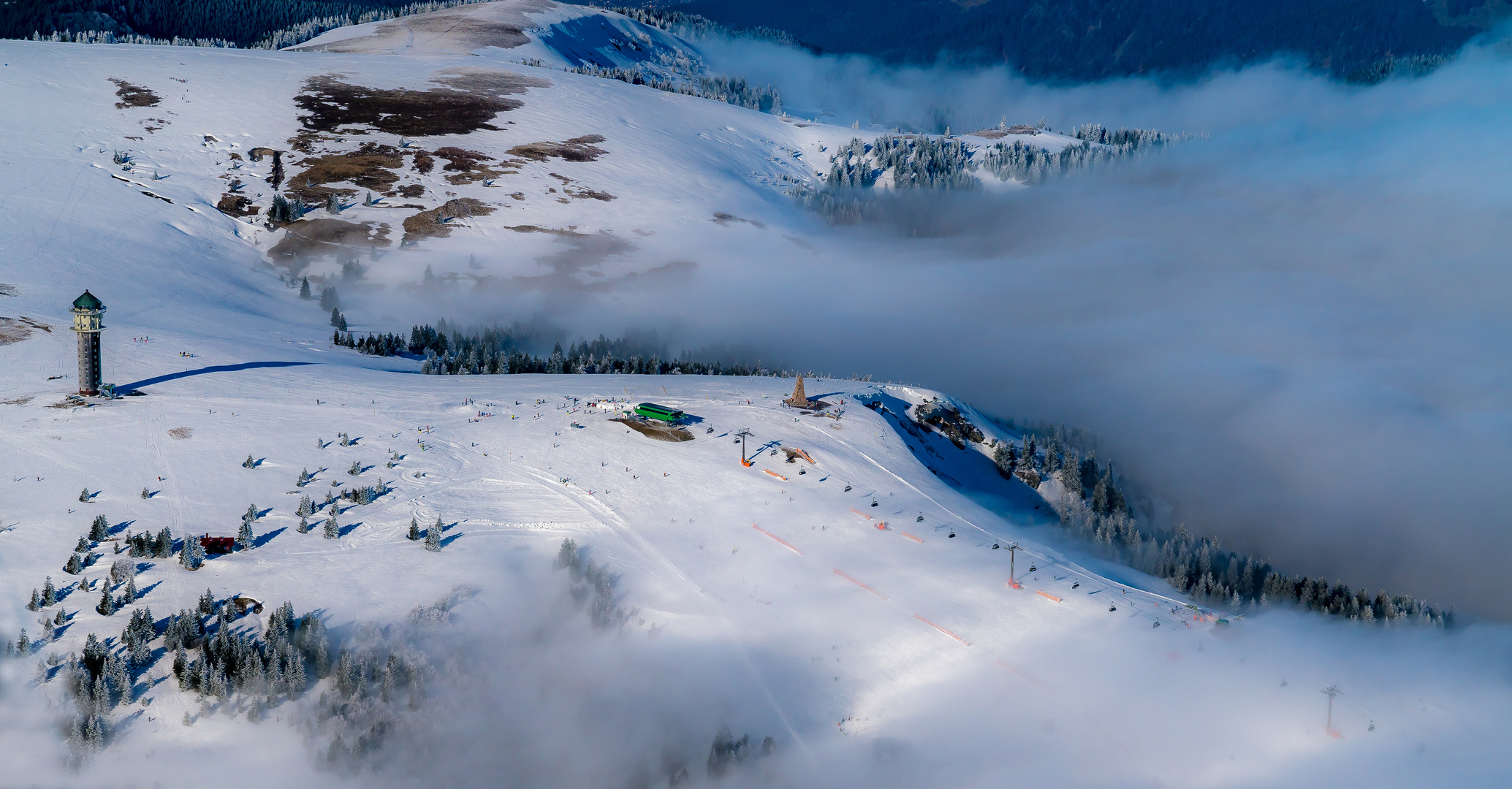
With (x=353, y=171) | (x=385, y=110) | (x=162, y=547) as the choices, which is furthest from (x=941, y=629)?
(x=385, y=110)

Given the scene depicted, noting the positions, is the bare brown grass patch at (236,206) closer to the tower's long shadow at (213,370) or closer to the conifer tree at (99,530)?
the tower's long shadow at (213,370)

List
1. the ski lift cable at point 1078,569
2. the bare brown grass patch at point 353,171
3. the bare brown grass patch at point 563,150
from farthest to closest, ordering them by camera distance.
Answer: the bare brown grass patch at point 563,150 < the bare brown grass patch at point 353,171 < the ski lift cable at point 1078,569

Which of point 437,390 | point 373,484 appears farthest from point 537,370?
point 373,484

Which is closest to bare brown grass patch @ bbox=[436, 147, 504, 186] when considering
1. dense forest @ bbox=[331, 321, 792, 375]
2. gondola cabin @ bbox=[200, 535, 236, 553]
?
dense forest @ bbox=[331, 321, 792, 375]

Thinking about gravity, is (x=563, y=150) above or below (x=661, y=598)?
above

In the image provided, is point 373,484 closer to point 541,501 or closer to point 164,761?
point 541,501

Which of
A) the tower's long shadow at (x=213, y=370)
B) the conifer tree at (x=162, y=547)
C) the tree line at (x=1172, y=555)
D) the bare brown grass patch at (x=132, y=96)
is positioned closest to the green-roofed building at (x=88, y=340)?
the tower's long shadow at (x=213, y=370)

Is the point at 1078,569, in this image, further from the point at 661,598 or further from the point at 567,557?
the point at 567,557
